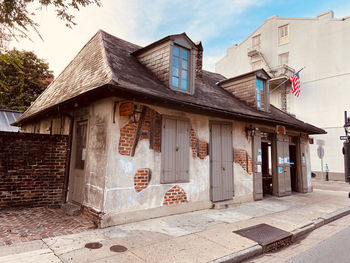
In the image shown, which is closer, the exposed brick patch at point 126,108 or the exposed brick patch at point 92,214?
the exposed brick patch at point 92,214

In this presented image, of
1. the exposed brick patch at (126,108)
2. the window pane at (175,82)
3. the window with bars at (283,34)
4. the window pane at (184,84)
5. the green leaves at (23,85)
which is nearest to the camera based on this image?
the exposed brick patch at (126,108)

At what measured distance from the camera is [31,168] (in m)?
6.20

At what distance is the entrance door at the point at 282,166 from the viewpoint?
392 inches

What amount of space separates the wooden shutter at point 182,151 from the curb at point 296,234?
2.78 metres

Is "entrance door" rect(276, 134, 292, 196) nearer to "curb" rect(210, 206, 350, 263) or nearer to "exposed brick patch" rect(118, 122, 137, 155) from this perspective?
"curb" rect(210, 206, 350, 263)

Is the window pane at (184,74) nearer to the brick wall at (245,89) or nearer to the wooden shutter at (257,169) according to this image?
the wooden shutter at (257,169)

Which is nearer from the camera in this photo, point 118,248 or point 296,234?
point 118,248

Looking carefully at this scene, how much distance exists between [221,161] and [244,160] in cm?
133

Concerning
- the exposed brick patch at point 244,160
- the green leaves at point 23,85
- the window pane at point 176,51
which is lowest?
the exposed brick patch at point 244,160

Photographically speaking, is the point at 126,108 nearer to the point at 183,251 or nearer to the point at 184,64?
the point at 184,64

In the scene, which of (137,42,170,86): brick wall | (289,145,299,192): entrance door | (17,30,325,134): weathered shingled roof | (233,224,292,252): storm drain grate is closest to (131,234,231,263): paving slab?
(233,224,292,252): storm drain grate

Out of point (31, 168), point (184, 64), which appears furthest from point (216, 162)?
point (31, 168)

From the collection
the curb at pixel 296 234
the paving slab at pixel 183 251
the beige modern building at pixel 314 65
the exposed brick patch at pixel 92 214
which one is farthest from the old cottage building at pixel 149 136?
the beige modern building at pixel 314 65

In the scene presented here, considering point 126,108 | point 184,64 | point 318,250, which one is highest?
point 184,64
